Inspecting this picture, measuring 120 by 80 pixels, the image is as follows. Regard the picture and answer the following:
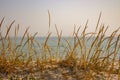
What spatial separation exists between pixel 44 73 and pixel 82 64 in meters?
0.54

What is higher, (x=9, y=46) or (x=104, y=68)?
(x=9, y=46)

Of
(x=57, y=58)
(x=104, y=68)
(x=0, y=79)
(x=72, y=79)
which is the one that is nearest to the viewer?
(x=0, y=79)

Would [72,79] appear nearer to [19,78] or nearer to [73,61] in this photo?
[73,61]

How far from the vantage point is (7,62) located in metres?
3.19

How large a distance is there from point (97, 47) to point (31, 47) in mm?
870

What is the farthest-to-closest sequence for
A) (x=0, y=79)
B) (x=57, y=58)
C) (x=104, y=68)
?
(x=57, y=58) < (x=104, y=68) < (x=0, y=79)

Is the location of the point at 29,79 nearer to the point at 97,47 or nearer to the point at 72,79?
the point at 72,79

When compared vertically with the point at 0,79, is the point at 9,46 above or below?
above

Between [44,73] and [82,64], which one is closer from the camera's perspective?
[44,73]

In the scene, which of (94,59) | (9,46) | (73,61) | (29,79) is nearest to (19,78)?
(29,79)

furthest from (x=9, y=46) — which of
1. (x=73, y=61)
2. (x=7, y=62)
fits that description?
(x=73, y=61)

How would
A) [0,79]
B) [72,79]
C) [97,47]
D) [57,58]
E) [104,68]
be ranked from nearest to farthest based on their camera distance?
[0,79], [72,79], [97,47], [104,68], [57,58]

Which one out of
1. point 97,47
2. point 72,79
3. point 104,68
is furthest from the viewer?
point 104,68

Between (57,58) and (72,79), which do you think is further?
(57,58)
